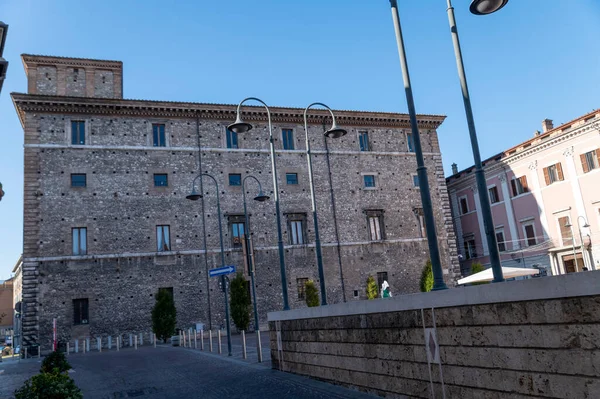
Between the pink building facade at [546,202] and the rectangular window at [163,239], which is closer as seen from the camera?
the rectangular window at [163,239]

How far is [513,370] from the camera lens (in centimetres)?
574

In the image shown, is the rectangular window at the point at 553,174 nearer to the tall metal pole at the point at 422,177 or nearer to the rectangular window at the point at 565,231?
the rectangular window at the point at 565,231

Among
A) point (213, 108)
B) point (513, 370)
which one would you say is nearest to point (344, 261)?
point (213, 108)

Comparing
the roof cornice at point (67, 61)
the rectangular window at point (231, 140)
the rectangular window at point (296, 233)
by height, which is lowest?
the rectangular window at point (296, 233)

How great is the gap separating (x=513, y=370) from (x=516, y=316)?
626mm

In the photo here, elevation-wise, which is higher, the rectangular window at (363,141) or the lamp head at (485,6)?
the rectangular window at (363,141)

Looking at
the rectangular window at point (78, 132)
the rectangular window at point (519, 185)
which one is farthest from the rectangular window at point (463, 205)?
the rectangular window at point (78, 132)

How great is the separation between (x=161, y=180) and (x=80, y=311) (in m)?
9.05

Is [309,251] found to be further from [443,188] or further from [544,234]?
[544,234]

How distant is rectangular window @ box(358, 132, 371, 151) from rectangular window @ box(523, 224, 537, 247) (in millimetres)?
12763

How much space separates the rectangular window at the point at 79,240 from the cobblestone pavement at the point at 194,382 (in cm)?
1251

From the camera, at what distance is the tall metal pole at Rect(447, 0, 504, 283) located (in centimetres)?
708

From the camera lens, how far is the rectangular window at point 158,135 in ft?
106

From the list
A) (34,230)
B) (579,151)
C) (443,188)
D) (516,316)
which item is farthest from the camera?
(443,188)
